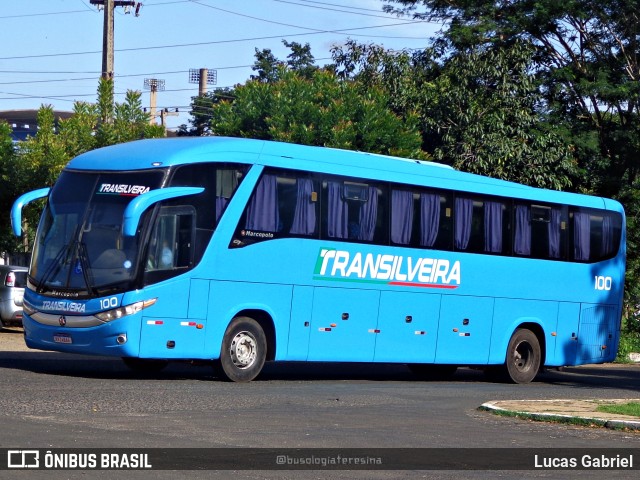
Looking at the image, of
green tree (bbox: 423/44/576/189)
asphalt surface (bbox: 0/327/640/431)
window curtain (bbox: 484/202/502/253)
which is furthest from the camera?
green tree (bbox: 423/44/576/189)

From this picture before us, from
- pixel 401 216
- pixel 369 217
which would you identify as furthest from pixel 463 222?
pixel 369 217

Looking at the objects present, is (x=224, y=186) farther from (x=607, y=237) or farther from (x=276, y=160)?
(x=607, y=237)

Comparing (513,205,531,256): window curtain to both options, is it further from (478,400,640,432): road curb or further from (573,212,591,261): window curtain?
(478,400,640,432): road curb

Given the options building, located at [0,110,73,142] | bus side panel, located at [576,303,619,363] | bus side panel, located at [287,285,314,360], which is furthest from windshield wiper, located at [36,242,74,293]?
building, located at [0,110,73,142]

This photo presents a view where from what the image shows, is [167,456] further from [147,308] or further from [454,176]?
[454,176]

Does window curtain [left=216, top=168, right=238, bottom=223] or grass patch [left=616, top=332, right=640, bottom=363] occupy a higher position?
window curtain [left=216, top=168, right=238, bottom=223]

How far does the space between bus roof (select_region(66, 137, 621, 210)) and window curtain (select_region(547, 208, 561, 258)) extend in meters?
1.18

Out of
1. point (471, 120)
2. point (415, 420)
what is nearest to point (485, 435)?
point (415, 420)

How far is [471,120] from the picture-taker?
34625 millimetres

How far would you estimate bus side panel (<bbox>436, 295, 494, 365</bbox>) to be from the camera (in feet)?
69.7

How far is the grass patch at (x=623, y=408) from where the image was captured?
1458 cm

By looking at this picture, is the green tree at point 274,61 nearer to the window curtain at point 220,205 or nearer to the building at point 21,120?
the building at point 21,120

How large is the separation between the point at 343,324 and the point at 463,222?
11.4 ft

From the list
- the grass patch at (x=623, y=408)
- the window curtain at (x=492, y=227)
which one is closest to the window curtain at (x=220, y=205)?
the grass patch at (x=623, y=408)
